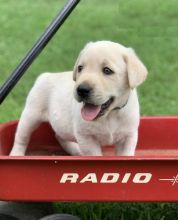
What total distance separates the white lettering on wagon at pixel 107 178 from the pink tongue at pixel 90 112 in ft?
1.15

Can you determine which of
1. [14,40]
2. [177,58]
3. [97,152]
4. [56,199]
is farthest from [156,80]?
[56,199]

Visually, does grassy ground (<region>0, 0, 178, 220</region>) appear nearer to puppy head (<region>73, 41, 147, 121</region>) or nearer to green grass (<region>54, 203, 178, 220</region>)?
green grass (<region>54, 203, 178, 220</region>)

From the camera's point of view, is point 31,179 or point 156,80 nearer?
point 31,179

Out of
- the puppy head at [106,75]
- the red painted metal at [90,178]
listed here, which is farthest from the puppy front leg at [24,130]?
the red painted metal at [90,178]

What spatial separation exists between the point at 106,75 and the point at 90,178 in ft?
1.54

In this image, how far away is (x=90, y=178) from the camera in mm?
2658

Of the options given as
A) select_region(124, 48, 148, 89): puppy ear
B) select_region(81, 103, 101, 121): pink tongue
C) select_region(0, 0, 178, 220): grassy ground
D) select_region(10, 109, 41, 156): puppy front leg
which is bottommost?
select_region(0, 0, 178, 220): grassy ground

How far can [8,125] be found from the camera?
3.65 m

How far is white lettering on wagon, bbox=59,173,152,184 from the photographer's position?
2643mm

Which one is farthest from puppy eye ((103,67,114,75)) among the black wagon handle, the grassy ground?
the grassy ground

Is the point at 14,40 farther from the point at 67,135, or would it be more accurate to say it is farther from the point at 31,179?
the point at 31,179

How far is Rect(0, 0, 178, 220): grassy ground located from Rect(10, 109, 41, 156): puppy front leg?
1.23m

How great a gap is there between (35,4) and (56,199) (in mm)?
5309

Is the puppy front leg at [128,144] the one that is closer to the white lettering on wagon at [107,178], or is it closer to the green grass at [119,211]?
the green grass at [119,211]
